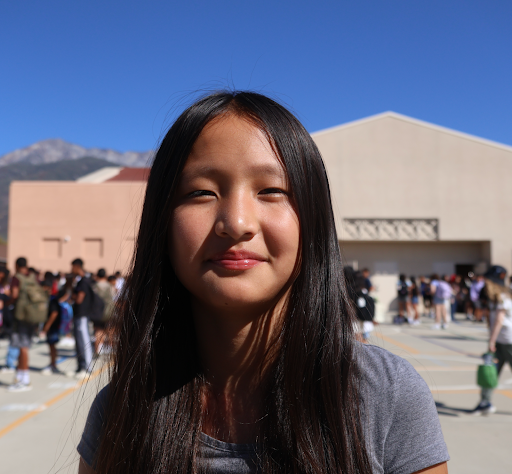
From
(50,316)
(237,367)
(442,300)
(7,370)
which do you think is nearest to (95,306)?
(50,316)

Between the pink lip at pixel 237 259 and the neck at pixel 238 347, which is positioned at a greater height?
the pink lip at pixel 237 259

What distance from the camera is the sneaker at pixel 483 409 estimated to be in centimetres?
585

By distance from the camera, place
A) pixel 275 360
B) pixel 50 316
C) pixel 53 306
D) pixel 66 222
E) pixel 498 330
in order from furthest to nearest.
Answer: pixel 66 222, pixel 53 306, pixel 50 316, pixel 498 330, pixel 275 360

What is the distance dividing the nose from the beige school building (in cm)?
2513

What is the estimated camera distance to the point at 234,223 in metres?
0.99

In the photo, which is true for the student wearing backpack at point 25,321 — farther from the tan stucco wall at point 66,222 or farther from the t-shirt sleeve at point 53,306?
the tan stucco wall at point 66,222

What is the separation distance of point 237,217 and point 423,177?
27342 mm

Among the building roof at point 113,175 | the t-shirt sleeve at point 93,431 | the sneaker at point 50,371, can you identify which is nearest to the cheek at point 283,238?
the t-shirt sleeve at point 93,431

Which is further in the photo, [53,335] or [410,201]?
[410,201]

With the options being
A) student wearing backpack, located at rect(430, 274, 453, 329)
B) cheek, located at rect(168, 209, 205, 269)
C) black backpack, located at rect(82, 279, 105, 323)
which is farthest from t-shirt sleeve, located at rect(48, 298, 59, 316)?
student wearing backpack, located at rect(430, 274, 453, 329)

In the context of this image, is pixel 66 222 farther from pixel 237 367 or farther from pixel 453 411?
pixel 237 367

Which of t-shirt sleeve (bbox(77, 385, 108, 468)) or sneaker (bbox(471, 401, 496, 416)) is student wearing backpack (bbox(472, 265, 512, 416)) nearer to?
sneaker (bbox(471, 401, 496, 416))

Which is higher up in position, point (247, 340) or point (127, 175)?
point (127, 175)

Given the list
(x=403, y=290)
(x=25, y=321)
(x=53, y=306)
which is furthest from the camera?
(x=403, y=290)
